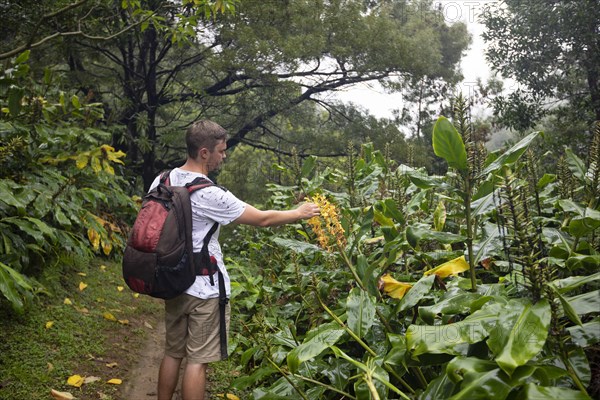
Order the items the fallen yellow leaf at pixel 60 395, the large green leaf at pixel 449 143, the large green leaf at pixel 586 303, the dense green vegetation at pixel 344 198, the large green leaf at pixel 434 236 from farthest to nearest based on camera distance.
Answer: the fallen yellow leaf at pixel 60 395
the large green leaf at pixel 434 236
the large green leaf at pixel 449 143
the dense green vegetation at pixel 344 198
the large green leaf at pixel 586 303

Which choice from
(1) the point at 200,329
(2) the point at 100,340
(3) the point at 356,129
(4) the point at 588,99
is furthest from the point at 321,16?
(1) the point at 200,329

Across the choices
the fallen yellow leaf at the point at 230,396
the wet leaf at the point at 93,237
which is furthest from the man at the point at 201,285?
the wet leaf at the point at 93,237

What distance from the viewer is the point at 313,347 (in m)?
1.78

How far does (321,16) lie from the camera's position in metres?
10.2

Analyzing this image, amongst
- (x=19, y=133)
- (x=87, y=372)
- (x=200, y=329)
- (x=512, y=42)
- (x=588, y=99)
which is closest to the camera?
(x=200, y=329)

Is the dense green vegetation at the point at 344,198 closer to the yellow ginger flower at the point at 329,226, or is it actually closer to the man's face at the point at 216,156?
the yellow ginger flower at the point at 329,226

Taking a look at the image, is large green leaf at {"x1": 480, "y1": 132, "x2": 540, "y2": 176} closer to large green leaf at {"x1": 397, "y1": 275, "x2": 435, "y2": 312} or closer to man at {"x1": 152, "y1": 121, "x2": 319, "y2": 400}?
large green leaf at {"x1": 397, "y1": 275, "x2": 435, "y2": 312}

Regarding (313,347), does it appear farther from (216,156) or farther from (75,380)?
(75,380)

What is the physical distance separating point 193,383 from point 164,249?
2.36ft

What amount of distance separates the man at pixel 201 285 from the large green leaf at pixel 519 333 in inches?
50.3

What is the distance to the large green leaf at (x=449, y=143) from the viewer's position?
1.50 meters

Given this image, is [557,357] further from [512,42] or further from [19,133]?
[512,42]

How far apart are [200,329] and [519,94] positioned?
805 cm

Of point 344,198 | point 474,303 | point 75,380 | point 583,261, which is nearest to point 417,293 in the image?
point 474,303
